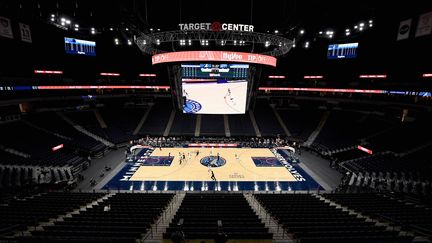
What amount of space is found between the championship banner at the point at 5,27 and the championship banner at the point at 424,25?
43785mm

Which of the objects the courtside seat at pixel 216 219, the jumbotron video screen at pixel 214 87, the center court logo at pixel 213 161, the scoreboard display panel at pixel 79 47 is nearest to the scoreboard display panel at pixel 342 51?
the jumbotron video screen at pixel 214 87

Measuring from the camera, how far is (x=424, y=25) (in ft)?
65.9

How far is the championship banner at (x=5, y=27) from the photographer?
2084 centimetres

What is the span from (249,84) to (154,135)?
19033 millimetres

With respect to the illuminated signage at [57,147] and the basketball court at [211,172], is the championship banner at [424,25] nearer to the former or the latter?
the basketball court at [211,172]

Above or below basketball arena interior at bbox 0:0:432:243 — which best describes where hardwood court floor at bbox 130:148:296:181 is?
below

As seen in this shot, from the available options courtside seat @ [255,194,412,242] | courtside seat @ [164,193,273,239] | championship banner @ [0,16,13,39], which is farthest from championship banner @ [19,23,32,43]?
courtside seat @ [255,194,412,242]

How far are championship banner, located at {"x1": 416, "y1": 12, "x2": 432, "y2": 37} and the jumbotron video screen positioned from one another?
1871 cm

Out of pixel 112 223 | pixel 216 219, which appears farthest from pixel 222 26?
pixel 112 223

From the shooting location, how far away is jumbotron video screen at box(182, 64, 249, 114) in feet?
93.2

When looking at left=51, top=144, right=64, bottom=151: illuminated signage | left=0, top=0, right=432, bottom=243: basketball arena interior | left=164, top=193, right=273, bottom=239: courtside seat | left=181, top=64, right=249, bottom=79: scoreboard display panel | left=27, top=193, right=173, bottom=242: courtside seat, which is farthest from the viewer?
left=181, top=64, right=249, bottom=79: scoreboard display panel

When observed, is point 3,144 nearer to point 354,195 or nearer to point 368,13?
point 354,195

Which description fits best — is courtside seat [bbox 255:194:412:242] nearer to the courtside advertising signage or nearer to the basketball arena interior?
the basketball arena interior

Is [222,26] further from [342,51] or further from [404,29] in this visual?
[342,51]
